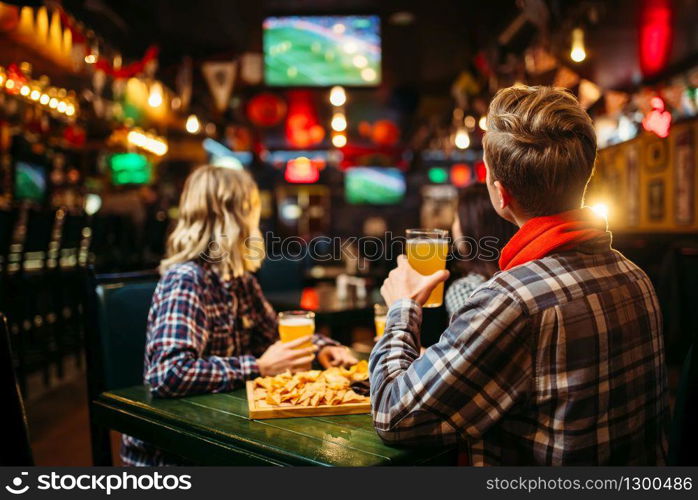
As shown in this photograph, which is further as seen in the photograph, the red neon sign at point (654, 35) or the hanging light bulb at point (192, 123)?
the hanging light bulb at point (192, 123)

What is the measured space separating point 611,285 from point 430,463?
1.72 ft

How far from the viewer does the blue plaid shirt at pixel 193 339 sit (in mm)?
1681

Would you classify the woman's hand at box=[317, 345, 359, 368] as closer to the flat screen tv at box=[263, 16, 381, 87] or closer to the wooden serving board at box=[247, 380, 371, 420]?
the wooden serving board at box=[247, 380, 371, 420]

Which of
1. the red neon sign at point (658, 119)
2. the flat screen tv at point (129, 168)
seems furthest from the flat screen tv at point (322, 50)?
the flat screen tv at point (129, 168)

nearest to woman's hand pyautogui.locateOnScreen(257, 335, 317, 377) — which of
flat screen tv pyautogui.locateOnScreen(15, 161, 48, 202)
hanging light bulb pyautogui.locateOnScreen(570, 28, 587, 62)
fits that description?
hanging light bulb pyautogui.locateOnScreen(570, 28, 587, 62)

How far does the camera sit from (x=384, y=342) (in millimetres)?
1327

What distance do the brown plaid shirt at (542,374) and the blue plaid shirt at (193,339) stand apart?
667 millimetres

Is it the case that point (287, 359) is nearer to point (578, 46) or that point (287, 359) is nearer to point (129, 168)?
point (578, 46)

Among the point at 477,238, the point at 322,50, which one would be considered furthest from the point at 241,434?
the point at 322,50

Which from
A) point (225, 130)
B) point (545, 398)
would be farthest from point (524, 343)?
point (225, 130)

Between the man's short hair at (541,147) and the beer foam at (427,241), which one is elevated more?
the man's short hair at (541,147)

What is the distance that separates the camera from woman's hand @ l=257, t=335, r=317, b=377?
1.79 m

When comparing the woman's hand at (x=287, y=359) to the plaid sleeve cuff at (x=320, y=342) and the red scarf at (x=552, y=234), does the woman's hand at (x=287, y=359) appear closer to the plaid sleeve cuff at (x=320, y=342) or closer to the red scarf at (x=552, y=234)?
the plaid sleeve cuff at (x=320, y=342)

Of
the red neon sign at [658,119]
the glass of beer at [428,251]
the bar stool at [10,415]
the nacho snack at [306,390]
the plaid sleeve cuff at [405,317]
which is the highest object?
the red neon sign at [658,119]
